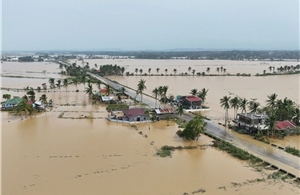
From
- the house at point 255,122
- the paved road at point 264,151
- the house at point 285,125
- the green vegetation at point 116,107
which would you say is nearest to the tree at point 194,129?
the paved road at point 264,151

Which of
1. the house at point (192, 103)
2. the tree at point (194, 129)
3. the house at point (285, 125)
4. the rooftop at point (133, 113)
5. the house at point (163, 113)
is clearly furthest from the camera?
the house at point (192, 103)

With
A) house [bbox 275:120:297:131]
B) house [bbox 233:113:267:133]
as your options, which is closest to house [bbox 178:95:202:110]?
house [bbox 233:113:267:133]

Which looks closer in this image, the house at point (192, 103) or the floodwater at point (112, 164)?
the floodwater at point (112, 164)

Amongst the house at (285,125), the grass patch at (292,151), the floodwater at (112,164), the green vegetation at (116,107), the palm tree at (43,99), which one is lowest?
the floodwater at (112,164)

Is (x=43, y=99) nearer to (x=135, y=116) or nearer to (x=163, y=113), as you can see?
(x=135, y=116)

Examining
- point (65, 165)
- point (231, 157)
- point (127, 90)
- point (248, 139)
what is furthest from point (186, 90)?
point (65, 165)

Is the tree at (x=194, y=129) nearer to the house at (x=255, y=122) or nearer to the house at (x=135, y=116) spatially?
the house at (x=255, y=122)

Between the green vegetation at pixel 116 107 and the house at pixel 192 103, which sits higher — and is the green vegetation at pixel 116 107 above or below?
below

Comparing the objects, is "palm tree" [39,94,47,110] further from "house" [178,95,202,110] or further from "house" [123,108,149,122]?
"house" [178,95,202,110]

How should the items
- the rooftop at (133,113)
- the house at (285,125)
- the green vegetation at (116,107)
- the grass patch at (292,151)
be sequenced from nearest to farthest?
the grass patch at (292,151) → the house at (285,125) → the rooftop at (133,113) → the green vegetation at (116,107)
